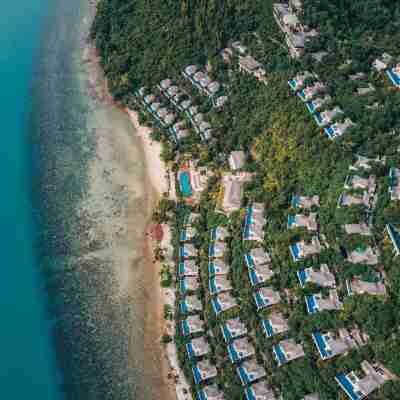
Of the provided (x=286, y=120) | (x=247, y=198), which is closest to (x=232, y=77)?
(x=286, y=120)

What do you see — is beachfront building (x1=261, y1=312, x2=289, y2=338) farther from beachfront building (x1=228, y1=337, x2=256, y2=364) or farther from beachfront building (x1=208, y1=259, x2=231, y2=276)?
beachfront building (x1=208, y1=259, x2=231, y2=276)

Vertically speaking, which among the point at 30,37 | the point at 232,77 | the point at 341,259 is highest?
the point at 30,37

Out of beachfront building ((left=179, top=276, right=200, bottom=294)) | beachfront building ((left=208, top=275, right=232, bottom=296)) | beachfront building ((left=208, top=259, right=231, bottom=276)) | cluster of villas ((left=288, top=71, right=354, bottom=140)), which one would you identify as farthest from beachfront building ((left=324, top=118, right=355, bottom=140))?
beachfront building ((left=179, top=276, right=200, bottom=294))

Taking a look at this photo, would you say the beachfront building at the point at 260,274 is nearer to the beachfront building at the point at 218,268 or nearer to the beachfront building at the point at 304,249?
the beachfront building at the point at 218,268

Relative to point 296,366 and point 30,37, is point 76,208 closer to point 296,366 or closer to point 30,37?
point 296,366

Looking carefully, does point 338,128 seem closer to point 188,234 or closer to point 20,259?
point 188,234

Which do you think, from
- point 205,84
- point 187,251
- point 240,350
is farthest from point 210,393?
point 205,84
